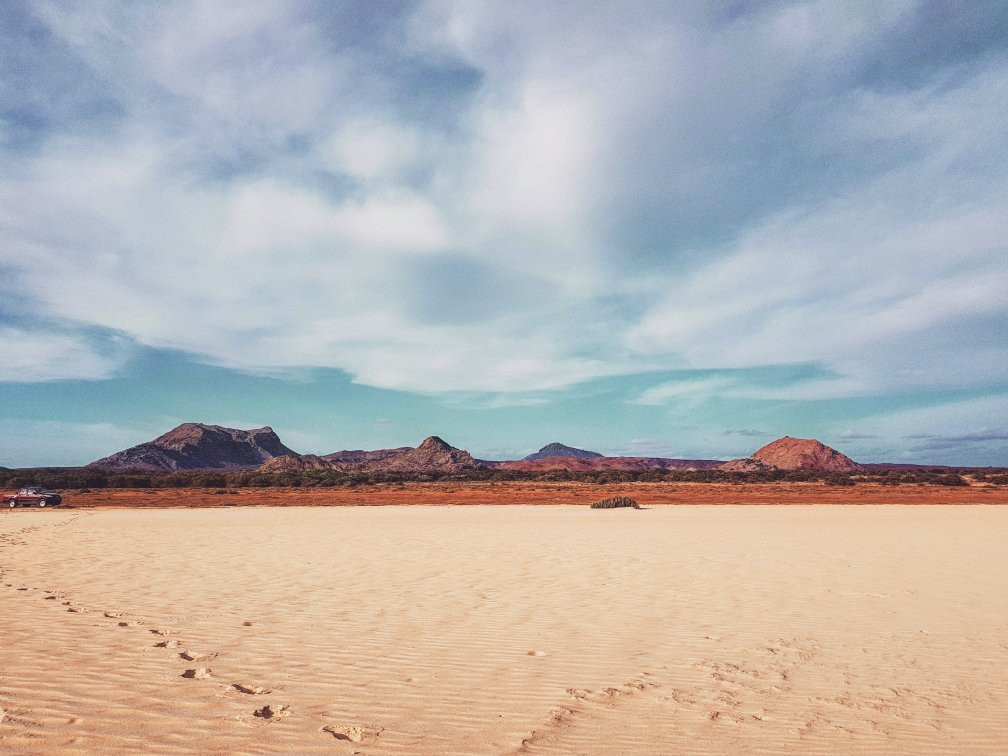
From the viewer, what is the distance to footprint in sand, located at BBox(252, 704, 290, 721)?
488cm

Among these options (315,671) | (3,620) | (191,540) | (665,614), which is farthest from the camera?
(191,540)

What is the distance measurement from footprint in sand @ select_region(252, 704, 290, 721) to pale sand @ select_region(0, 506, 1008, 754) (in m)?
0.02

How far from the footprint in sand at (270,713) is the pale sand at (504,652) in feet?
0.08

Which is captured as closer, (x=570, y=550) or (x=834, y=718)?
(x=834, y=718)

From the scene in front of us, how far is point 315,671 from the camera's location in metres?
6.17

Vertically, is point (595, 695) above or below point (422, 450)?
below

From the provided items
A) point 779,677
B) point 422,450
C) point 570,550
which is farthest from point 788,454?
point 779,677

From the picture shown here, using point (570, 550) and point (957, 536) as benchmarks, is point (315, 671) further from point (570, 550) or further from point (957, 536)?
point (957, 536)

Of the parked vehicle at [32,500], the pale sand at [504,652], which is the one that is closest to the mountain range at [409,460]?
the parked vehicle at [32,500]

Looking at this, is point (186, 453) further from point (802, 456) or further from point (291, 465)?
point (802, 456)

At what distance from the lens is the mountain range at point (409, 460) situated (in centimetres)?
11575

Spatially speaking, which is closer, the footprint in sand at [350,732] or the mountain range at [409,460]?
the footprint in sand at [350,732]

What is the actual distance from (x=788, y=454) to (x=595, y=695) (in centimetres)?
14059

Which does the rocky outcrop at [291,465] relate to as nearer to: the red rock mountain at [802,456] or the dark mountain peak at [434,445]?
the dark mountain peak at [434,445]
